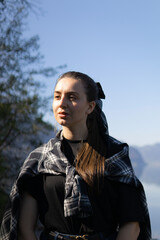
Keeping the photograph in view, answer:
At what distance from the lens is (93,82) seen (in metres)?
2.27

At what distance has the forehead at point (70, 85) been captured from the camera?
2125 mm

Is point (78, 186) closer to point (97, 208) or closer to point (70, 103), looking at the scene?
point (97, 208)

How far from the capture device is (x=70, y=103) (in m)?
2.10

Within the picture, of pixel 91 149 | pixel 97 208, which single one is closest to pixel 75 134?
pixel 91 149

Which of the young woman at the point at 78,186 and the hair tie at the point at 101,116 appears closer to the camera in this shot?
the young woman at the point at 78,186

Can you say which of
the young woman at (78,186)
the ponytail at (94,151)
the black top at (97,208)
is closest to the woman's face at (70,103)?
the young woman at (78,186)

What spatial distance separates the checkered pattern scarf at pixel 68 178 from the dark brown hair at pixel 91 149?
0.16 ft

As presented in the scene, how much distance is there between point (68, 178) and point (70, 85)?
60cm

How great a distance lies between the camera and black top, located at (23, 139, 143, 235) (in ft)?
6.64

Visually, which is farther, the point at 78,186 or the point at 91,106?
the point at 91,106

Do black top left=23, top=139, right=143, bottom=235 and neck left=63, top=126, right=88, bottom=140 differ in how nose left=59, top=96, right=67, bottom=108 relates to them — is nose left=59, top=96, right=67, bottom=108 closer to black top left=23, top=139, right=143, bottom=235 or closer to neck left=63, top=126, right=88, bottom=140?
neck left=63, top=126, right=88, bottom=140

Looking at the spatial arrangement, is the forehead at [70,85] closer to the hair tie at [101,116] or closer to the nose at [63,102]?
the nose at [63,102]

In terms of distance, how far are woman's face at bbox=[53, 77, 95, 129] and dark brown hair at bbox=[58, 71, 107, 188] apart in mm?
56

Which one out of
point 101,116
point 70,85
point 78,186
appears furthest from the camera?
point 101,116
